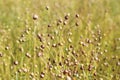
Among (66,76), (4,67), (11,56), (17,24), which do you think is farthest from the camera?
(17,24)

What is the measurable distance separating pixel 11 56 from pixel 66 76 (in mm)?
958

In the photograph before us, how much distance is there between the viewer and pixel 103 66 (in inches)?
147

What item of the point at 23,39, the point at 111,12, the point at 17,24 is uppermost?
the point at 111,12

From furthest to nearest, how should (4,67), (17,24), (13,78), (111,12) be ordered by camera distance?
(111,12)
(17,24)
(4,67)
(13,78)

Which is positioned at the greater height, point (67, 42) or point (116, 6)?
point (116, 6)

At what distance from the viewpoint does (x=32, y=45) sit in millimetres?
3719

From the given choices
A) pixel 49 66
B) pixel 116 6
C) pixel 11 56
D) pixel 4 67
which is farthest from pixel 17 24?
pixel 116 6

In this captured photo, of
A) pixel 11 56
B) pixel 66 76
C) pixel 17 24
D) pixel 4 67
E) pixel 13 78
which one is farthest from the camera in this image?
pixel 17 24

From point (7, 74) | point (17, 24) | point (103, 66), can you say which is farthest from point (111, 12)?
point (7, 74)

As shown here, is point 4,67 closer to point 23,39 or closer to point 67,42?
point 23,39

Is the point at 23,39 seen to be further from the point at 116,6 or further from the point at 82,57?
the point at 116,6

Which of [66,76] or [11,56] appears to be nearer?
[66,76]

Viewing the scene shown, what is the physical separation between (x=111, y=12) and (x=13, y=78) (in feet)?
11.0

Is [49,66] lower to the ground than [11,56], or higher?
lower
